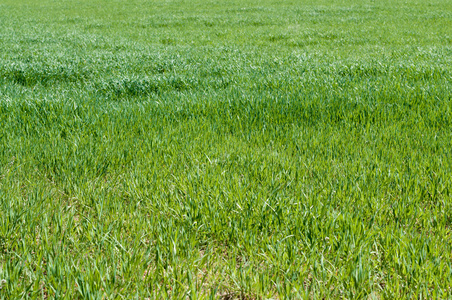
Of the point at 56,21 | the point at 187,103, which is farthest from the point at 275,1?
the point at 187,103

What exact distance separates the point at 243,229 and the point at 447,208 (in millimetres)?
1407

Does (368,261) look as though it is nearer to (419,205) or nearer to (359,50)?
A: (419,205)

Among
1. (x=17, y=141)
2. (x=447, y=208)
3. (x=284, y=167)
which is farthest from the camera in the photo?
(x=17, y=141)

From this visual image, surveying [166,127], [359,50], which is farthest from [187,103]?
[359,50]

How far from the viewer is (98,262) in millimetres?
2107

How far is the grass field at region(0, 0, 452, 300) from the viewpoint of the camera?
2062 millimetres

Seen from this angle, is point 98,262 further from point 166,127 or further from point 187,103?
point 187,103

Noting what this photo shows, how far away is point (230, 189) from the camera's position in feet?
9.63

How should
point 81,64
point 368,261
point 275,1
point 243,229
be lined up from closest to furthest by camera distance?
point 368,261, point 243,229, point 81,64, point 275,1

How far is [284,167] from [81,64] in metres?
6.53

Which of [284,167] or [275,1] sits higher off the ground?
[275,1]

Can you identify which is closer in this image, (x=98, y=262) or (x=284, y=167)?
(x=98, y=262)

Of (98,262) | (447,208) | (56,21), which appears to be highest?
(56,21)

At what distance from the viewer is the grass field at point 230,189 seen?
206cm
